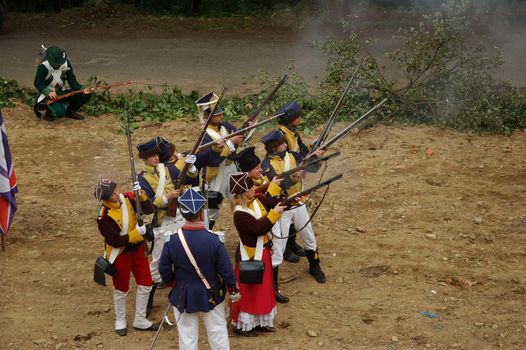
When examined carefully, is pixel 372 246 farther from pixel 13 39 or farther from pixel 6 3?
pixel 6 3

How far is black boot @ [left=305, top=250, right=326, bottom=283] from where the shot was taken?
926 centimetres

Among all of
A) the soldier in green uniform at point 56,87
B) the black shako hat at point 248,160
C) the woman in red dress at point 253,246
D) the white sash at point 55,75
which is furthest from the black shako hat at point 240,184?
the white sash at point 55,75

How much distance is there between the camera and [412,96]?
13672 millimetres

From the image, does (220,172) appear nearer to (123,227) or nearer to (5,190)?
(123,227)

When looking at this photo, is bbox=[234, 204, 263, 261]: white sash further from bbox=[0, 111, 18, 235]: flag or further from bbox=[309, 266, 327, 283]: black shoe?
bbox=[0, 111, 18, 235]: flag

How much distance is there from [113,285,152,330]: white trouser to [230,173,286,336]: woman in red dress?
93 centimetres

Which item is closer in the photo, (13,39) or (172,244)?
(172,244)

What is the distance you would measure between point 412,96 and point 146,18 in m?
9.62

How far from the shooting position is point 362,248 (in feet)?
32.6

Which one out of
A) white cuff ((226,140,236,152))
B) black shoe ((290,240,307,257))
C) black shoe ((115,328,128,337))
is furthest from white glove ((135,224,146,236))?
black shoe ((290,240,307,257))

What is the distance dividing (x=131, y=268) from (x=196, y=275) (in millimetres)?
1392

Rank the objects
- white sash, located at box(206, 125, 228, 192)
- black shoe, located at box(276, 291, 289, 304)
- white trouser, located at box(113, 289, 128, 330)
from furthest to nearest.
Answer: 1. white sash, located at box(206, 125, 228, 192)
2. black shoe, located at box(276, 291, 289, 304)
3. white trouser, located at box(113, 289, 128, 330)

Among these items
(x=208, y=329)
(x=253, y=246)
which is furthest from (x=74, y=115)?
(x=208, y=329)

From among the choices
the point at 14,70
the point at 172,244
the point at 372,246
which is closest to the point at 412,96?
the point at 372,246
